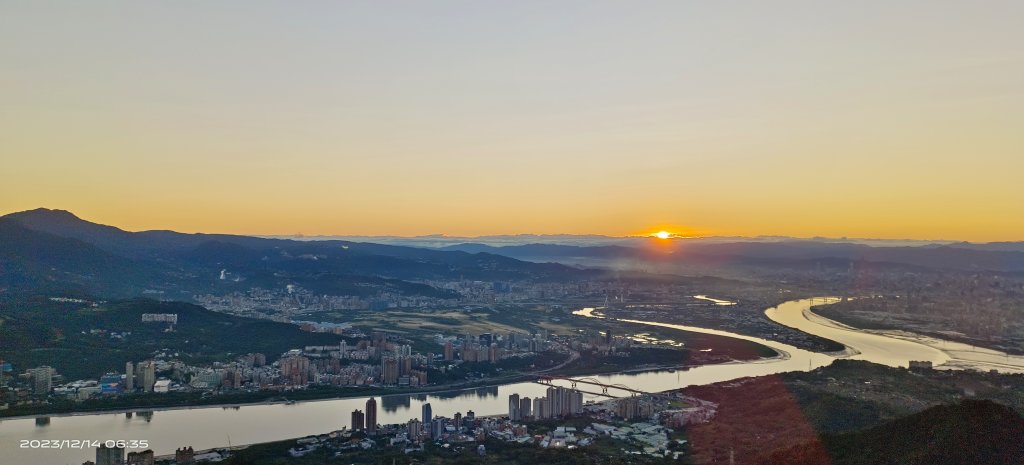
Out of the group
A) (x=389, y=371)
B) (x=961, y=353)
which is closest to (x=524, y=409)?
Result: (x=389, y=371)

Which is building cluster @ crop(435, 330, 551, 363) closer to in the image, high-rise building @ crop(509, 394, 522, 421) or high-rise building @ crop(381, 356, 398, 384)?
high-rise building @ crop(381, 356, 398, 384)

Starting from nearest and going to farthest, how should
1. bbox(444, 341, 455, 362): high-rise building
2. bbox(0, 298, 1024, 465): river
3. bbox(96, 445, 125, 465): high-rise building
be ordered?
1. bbox(96, 445, 125, 465): high-rise building
2. bbox(0, 298, 1024, 465): river
3. bbox(444, 341, 455, 362): high-rise building

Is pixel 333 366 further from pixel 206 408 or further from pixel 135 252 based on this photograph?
pixel 135 252

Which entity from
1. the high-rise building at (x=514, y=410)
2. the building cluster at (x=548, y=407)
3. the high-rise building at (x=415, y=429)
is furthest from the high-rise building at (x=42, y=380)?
the building cluster at (x=548, y=407)

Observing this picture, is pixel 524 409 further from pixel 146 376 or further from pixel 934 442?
pixel 146 376

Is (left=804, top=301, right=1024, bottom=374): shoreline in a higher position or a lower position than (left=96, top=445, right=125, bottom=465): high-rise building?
lower

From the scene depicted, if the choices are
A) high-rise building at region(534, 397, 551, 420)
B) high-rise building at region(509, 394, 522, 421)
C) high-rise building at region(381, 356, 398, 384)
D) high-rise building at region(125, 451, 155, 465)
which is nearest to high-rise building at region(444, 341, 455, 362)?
high-rise building at region(381, 356, 398, 384)

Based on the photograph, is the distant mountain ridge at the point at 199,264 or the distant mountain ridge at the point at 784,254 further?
the distant mountain ridge at the point at 784,254

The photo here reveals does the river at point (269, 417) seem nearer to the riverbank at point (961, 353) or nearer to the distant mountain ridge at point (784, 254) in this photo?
the riverbank at point (961, 353)
